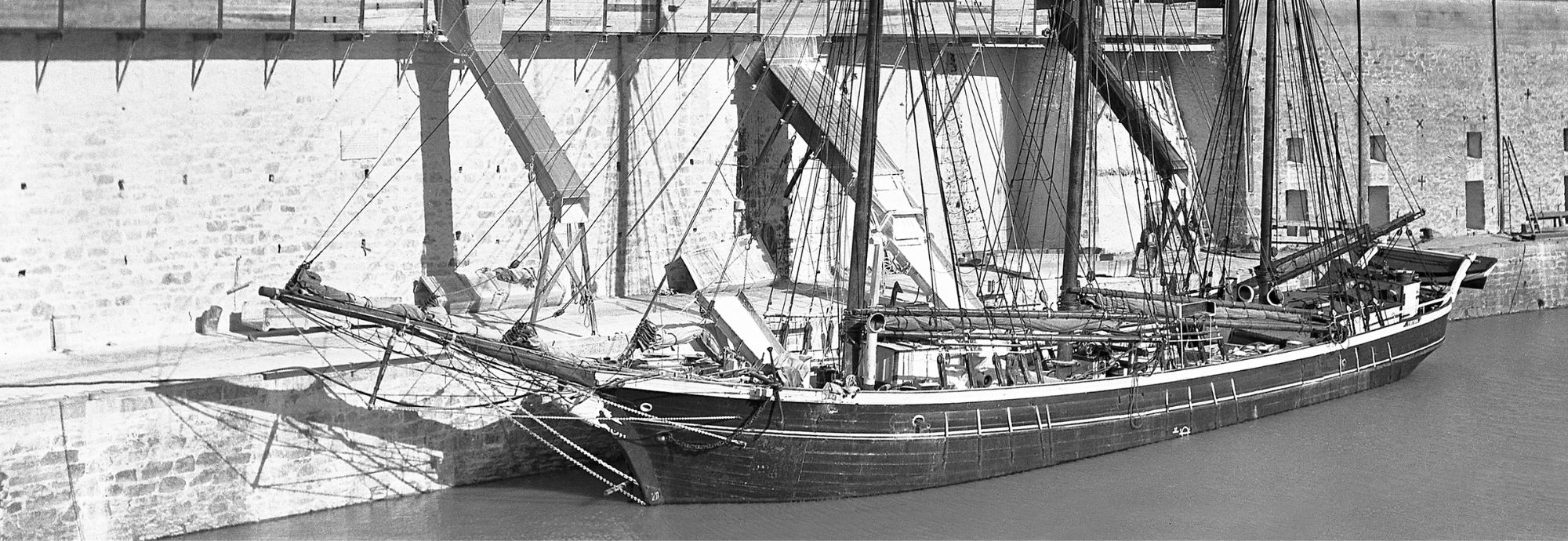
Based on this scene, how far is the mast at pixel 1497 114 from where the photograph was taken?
28812 millimetres

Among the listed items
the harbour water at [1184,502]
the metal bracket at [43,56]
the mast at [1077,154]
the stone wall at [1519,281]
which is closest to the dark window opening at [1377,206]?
the stone wall at [1519,281]

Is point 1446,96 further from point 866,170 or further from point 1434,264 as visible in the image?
point 866,170

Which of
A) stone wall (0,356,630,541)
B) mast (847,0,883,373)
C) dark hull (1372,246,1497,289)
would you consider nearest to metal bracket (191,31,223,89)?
stone wall (0,356,630,541)

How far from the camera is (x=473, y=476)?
1547 centimetres

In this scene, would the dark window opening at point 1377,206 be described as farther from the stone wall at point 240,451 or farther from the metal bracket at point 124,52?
the metal bracket at point 124,52

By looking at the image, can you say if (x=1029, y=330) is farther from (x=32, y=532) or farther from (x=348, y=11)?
(x=32, y=532)

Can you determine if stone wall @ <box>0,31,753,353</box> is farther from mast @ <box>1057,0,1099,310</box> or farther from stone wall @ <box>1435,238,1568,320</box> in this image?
stone wall @ <box>1435,238,1568,320</box>

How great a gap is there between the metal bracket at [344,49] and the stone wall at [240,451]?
3.86m

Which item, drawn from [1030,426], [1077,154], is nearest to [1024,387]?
[1030,426]

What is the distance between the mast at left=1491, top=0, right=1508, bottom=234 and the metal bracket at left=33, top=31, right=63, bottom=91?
811 inches

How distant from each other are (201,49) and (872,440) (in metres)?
6.66

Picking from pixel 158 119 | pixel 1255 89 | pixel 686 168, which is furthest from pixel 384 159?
pixel 1255 89

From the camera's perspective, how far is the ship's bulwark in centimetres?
1479

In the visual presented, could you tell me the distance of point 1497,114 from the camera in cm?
Result: 2892
